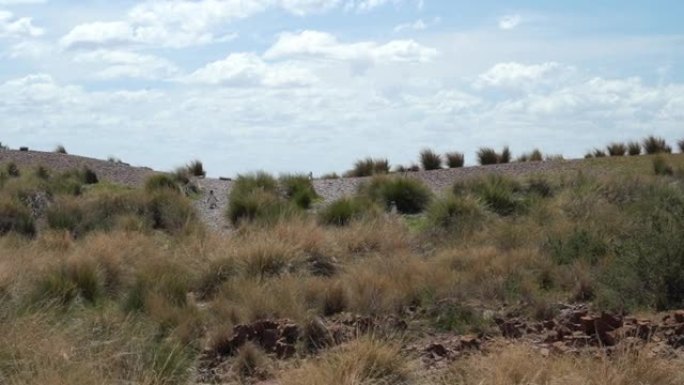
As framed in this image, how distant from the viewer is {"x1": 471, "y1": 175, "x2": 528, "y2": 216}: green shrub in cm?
2139

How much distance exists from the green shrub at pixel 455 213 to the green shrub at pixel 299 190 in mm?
4085

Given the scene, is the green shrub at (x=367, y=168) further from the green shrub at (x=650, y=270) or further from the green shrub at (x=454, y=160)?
the green shrub at (x=650, y=270)

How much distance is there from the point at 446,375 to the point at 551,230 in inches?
362

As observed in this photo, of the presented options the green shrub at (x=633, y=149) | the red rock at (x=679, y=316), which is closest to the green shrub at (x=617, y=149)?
the green shrub at (x=633, y=149)

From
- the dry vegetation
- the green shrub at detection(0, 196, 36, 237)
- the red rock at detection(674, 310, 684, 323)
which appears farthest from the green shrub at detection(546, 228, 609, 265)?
→ the green shrub at detection(0, 196, 36, 237)

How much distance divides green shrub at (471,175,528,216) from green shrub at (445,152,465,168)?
11599 millimetres

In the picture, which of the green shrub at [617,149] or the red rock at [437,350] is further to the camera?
the green shrub at [617,149]

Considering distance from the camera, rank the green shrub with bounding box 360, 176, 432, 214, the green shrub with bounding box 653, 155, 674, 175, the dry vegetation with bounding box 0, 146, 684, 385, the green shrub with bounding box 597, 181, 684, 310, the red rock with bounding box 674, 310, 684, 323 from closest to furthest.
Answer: the dry vegetation with bounding box 0, 146, 684, 385, the red rock with bounding box 674, 310, 684, 323, the green shrub with bounding box 597, 181, 684, 310, the green shrub with bounding box 360, 176, 432, 214, the green shrub with bounding box 653, 155, 674, 175

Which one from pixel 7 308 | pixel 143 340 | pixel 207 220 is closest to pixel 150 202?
pixel 207 220

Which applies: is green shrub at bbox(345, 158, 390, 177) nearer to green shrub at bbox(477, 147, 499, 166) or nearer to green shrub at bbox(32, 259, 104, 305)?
green shrub at bbox(477, 147, 499, 166)

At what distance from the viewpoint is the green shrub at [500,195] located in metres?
21.4

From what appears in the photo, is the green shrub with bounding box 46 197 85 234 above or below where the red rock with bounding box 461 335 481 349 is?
above

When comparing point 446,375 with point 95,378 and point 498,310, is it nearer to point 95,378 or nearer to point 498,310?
point 95,378

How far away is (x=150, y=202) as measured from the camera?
22.8 metres
